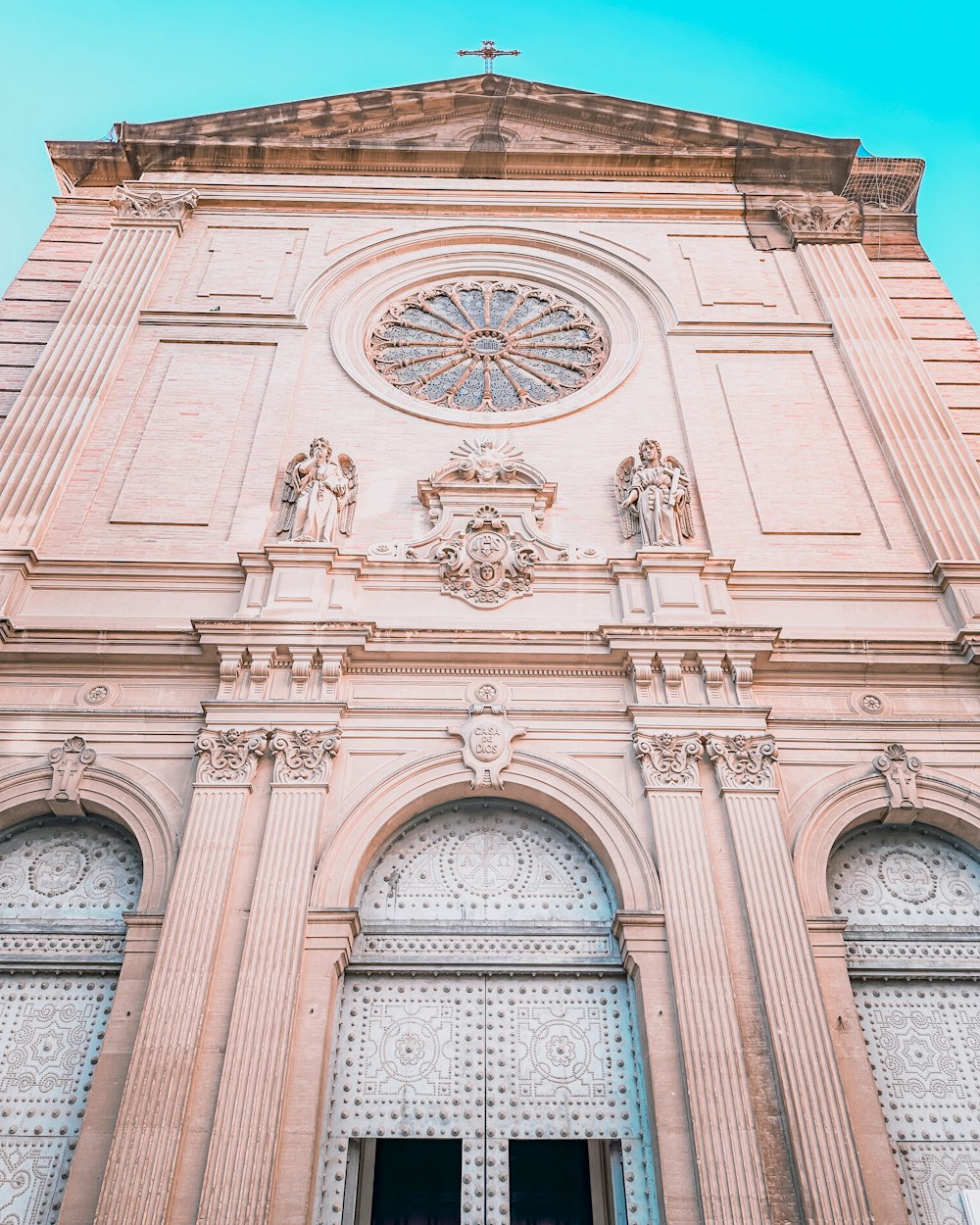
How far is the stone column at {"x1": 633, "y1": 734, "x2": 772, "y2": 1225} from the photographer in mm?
7539

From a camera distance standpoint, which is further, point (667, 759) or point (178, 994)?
point (667, 759)

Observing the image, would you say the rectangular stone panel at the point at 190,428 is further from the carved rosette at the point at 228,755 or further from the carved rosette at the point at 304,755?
the carved rosette at the point at 304,755

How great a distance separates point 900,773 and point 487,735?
4.04 m

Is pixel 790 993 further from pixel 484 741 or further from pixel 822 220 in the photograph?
pixel 822 220

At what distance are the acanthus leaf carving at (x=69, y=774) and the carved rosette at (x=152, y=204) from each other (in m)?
9.85

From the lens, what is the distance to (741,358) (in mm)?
14711

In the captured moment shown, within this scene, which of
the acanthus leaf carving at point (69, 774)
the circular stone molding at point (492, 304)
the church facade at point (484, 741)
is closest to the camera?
the church facade at point (484, 741)

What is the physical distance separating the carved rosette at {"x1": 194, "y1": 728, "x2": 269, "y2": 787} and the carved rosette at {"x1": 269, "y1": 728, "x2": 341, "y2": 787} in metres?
0.17

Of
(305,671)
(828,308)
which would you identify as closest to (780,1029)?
(305,671)

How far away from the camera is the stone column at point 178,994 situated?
7.46m

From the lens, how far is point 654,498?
12125mm

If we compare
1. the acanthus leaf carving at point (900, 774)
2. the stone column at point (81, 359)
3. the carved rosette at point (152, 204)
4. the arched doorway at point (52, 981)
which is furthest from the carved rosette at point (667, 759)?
the carved rosette at point (152, 204)

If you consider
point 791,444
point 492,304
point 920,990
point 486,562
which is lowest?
point 920,990

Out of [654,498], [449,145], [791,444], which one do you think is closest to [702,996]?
[654,498]
